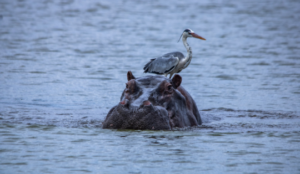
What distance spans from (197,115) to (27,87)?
566cm

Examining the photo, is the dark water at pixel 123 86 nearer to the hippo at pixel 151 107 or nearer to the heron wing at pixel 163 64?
the hippo at pixel 151 107

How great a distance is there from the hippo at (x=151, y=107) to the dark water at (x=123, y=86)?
0.65 feet

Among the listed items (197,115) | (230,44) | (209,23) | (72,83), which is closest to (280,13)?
(209,23)

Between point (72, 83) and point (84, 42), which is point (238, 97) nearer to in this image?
point (72, 83)

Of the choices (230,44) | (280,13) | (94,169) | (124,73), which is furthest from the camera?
(280,13)

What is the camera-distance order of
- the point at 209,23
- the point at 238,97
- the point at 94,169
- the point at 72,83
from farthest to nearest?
1. the point at 209,23
2. the point at 72,83
3. the point at 238,97
4. the point at 94,169

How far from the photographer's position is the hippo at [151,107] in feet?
29.3

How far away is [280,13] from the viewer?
4012cm

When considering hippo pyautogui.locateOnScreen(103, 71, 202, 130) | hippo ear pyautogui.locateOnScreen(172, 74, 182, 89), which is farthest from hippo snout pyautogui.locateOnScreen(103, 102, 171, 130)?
hippo ear pyautogui.locateOnScreen(172, 74, 182, 89)

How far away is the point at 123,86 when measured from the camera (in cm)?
1567

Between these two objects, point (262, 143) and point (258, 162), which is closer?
point (258, 162)

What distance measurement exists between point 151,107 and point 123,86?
22.3ft

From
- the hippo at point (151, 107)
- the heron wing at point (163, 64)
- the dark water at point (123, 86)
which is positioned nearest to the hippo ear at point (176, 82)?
the hippo at point (151, 107)

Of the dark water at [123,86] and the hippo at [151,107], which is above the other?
the hippo at [151,107]
